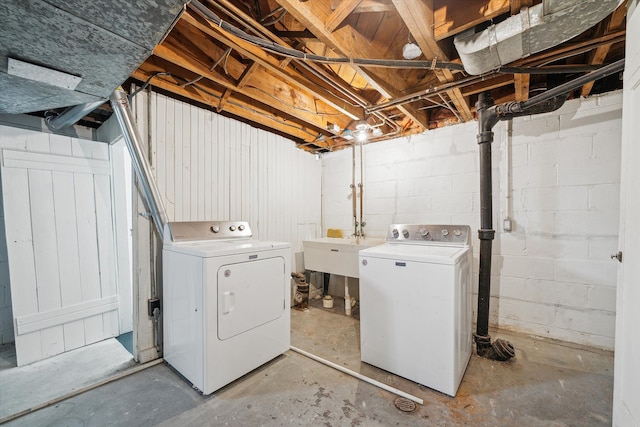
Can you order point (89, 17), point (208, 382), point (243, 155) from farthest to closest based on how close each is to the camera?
point (243, 155) < point (208, 382) < point (89, 17)

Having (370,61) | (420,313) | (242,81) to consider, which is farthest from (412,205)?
(242,81)

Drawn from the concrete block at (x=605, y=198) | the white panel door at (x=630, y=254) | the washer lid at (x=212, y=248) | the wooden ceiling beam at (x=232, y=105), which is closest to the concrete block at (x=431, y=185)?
the concrete block at (x=605, y=198)

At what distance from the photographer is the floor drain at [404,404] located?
156 centimetres

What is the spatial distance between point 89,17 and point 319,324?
2845 mm

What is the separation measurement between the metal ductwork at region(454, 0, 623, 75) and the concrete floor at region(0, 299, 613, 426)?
2.12 meters

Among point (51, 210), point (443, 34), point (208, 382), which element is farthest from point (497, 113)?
point (51, 210)

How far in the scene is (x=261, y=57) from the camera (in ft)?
5.68

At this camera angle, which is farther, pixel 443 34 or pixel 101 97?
pixel 101 97

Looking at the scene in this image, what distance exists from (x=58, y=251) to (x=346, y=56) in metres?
2.90

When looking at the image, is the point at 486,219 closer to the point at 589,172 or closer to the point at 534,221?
the point at 534,221

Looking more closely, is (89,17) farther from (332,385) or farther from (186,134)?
(332,385)

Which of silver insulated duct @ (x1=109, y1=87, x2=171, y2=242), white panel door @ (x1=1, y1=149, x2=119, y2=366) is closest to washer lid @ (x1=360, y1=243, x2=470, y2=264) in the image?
silver insulated duct @ (x1=109, y1=87, x2=171, y2=242)

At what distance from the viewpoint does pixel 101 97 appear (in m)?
1.74

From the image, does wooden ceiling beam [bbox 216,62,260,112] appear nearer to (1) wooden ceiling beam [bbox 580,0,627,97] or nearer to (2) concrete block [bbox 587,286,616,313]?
(1) wooden ceiling beam [bbox 580,0,627,97]
